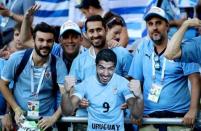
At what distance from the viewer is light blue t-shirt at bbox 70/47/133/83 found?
6.91 m

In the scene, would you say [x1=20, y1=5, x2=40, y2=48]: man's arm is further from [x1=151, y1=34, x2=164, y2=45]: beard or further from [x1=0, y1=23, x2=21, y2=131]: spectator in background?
[x1=151, y1=34, x2=164, y2=45]: beard

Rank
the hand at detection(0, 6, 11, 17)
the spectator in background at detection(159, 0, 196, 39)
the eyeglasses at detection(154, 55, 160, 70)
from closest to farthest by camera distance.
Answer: the eyeglasses at detection(154, 55, 160, 70)
the spectator in background at detection(159, 0, 196, 39)
the hand at detection(0, 6, 11, 17)

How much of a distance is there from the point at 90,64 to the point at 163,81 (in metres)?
0.80

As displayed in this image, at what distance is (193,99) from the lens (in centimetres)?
657

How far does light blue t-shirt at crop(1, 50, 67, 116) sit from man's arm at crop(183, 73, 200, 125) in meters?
1.42

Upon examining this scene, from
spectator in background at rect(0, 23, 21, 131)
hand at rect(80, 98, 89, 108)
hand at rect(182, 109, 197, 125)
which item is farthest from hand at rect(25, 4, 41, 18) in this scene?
hand at rect(182, 109, 197, 125)

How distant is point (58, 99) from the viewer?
→ 23.7ft

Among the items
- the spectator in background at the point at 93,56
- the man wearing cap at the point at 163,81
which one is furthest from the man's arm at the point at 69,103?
the man wearing cap at the point at 163,81

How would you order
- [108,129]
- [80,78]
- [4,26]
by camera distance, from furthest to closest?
[4,26] → [80,78] → [108,129]

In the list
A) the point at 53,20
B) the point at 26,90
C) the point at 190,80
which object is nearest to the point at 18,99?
the point at 26,90

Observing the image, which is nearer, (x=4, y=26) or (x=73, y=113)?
(x=73, y=113)

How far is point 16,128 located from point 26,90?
44 centimetres

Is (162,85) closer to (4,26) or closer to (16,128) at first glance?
(16,128)

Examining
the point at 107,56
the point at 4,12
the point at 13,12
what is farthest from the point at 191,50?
the point at 13,12
